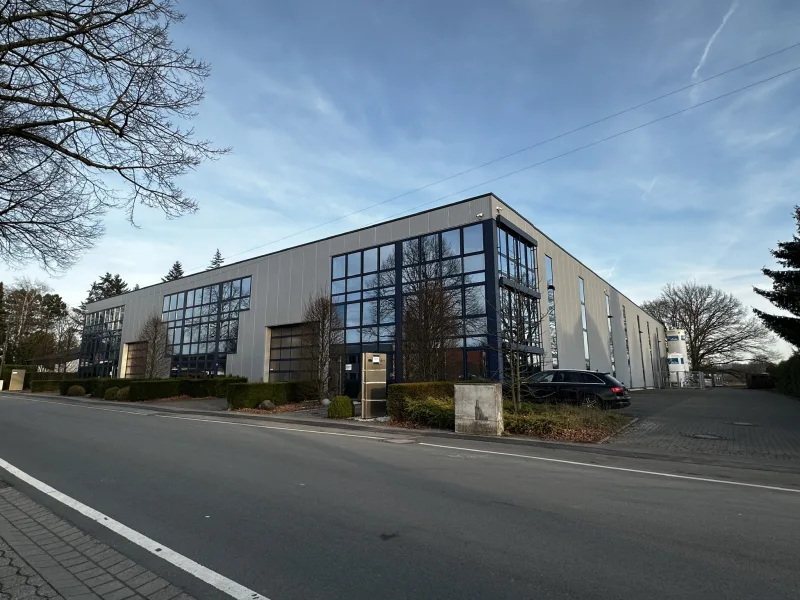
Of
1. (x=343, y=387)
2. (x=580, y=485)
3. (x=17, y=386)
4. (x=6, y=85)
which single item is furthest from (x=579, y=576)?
(x=17, y=386)

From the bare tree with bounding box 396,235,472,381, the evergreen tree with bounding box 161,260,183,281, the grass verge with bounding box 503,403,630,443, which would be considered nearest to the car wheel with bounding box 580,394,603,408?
the grass verge with bounding box 503,403,630,443

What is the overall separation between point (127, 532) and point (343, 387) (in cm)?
2008

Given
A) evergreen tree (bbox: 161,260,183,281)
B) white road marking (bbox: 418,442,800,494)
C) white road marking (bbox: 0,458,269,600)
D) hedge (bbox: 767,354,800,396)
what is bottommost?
white road marking (bbox: 418,442,800,494)

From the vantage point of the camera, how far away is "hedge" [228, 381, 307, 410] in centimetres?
2103

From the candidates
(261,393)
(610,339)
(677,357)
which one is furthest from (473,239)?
(677,357)

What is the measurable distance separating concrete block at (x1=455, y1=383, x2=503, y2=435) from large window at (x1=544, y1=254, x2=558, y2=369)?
13.4m

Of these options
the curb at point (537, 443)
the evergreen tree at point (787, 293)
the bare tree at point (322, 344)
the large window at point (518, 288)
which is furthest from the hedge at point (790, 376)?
the bare tree at point (322, 344)

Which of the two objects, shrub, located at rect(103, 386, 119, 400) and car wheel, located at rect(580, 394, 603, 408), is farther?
shrub, located at rect(103, 386, 119, 400)

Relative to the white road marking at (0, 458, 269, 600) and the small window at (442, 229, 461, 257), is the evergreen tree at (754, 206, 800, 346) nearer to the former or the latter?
the small window at (442, 229, 461, 257)

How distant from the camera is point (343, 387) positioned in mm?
24531

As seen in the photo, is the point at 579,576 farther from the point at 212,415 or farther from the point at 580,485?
the point at 212,415

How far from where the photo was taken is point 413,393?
51.6ft

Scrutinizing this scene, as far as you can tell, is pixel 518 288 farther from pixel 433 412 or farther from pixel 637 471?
pixel 637 471

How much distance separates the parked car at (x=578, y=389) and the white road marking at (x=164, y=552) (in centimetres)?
1318
